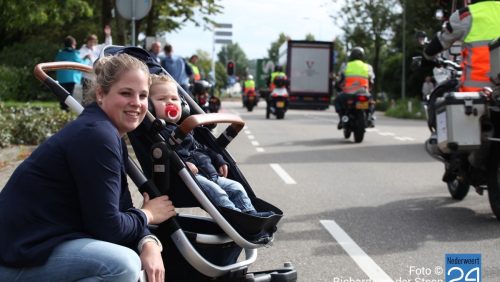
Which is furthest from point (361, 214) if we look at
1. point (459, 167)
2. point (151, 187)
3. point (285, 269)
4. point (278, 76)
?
point (278, 76)

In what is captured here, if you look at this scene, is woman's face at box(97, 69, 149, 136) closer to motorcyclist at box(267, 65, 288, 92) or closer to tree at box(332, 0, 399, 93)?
motorcyclist at box(267, 65, 288, 92)

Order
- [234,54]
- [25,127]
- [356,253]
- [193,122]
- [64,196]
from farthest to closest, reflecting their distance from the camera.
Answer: [234,54]
[25,127]
[356,253]
[193,122]
[64,196]

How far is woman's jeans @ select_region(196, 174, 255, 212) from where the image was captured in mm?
4480

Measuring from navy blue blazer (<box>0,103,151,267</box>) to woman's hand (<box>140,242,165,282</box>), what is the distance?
0.57ft

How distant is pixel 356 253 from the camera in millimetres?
6348

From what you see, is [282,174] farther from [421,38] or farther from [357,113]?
[357,113]

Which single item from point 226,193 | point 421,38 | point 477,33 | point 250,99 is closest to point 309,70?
point 250,99

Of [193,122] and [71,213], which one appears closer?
[71,213]

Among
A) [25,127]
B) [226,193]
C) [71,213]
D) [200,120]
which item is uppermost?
[200,120]

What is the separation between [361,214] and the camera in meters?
8.16

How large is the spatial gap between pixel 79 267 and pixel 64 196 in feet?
1.02

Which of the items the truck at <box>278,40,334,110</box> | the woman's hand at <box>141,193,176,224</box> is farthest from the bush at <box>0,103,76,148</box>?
the truck at <box>278,40,334,110</box>

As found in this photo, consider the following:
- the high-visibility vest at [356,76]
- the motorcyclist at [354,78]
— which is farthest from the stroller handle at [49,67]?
the high-visibility vest at [356,76]

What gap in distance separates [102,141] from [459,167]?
16.8 feet
